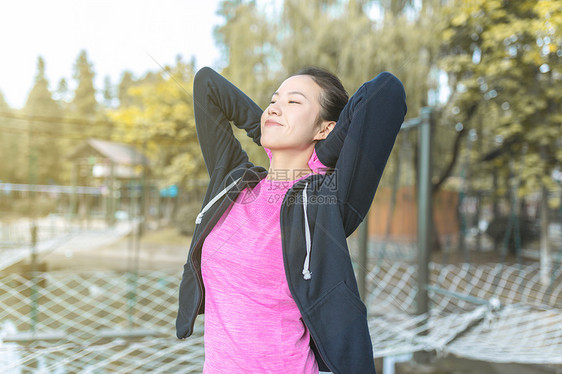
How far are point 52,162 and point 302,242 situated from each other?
2910mm

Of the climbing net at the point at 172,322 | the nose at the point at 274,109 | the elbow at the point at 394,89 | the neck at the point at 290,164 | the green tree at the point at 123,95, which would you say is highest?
the green tree at the point at 123,95

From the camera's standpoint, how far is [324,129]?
0.38 m

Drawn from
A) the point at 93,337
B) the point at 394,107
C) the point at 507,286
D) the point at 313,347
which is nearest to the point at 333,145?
the point at 394,107

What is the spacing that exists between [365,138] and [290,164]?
0.09 meters

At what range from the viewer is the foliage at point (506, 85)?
240 cm

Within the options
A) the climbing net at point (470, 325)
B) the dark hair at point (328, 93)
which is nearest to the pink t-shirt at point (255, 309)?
the dark hair at point (328, 93)

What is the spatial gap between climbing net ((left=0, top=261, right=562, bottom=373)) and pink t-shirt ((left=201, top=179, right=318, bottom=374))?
0.70m

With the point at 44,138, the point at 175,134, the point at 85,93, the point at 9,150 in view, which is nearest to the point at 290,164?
the point at 175,134

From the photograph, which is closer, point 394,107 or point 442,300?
point 394,107

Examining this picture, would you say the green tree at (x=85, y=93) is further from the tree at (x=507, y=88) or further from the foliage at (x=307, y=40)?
the tree at (x=507, y=88)

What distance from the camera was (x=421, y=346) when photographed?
143 centimetres

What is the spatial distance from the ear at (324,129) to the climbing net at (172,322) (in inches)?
33.1

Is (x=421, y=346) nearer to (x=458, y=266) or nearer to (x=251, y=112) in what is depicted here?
(x=251, y=112)

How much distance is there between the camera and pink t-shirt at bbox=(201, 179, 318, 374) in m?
0.36
